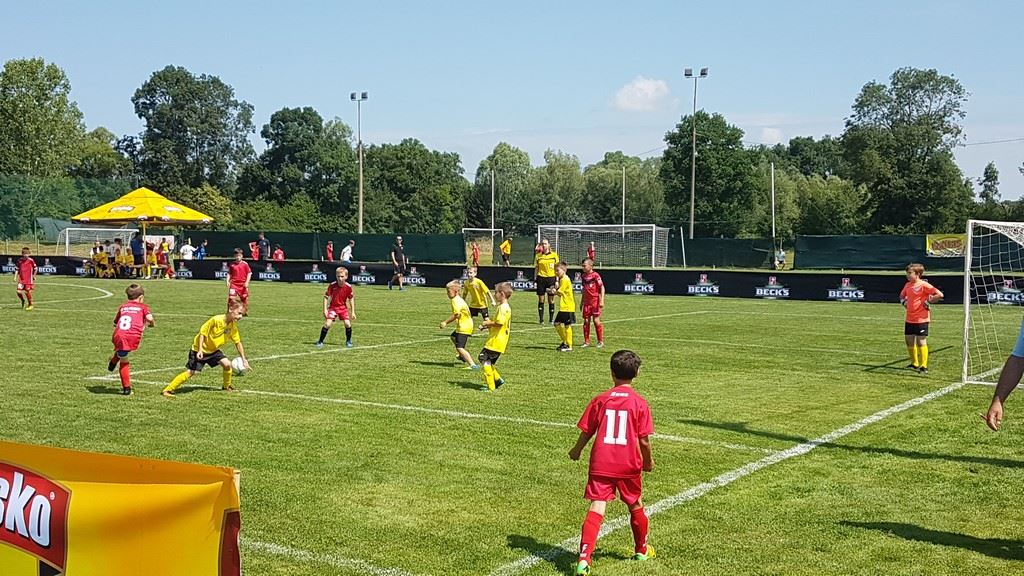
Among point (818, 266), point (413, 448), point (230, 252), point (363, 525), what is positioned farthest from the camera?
point (230, 252)

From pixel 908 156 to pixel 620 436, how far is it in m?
81.5

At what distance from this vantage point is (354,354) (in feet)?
57.2

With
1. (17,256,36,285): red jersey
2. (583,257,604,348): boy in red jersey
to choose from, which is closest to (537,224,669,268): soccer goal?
(17,256,36,285): red jersey

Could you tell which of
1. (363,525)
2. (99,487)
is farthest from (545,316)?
(99,487)

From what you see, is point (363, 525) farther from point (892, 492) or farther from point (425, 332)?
point (425, 332)

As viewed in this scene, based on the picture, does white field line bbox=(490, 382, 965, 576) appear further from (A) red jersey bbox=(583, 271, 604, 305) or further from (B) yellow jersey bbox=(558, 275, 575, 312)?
(A) red jersey bbox=(583, 271, 604, 305)

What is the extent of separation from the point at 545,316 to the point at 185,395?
14716 millimetres

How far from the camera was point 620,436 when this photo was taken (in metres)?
6.12

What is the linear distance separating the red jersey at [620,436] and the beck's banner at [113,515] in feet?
9.53

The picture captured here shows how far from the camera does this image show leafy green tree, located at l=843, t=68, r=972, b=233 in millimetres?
72125

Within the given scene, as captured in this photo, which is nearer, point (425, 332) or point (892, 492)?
point (892, 492)

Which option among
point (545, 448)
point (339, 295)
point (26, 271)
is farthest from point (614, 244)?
point (545, 448)

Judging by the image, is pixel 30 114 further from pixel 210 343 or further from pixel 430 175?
pixel 210 343

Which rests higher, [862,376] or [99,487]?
[99,487]
